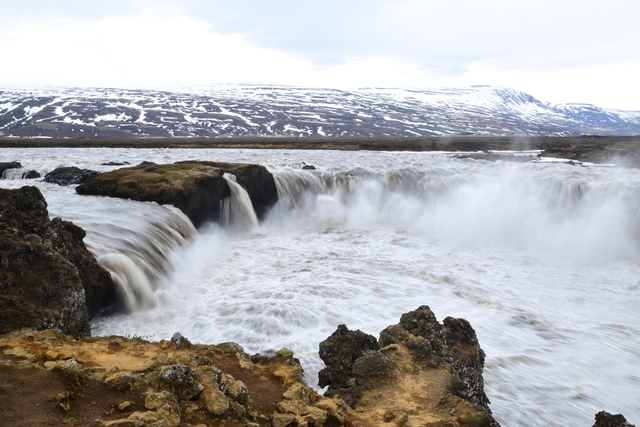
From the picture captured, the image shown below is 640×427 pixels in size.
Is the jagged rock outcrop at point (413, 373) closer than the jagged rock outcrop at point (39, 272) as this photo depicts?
Yes

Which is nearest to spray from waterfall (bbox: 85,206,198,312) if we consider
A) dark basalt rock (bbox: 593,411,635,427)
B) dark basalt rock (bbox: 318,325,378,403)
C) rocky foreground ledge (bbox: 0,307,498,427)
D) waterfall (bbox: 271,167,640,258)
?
rocky foreground ledge (bbox: 0,307,498,427)

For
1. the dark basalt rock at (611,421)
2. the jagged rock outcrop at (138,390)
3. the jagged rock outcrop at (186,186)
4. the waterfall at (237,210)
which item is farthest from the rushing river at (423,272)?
the jagged rock outcrop at (138,390)

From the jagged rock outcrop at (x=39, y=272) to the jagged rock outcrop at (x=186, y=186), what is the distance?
1033cm

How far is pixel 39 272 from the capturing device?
934 centimetres

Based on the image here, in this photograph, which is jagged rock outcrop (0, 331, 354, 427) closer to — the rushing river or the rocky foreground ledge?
the rocky foreground ledge

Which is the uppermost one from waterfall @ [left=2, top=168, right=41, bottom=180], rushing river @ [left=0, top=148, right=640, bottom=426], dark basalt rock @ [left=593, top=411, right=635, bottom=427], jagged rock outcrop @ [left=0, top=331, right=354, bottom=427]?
waterfall @ [left=2, top=168, right=41, bottom=180]

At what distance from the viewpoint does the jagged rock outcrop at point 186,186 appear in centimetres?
2225

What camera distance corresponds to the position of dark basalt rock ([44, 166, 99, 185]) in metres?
26.7

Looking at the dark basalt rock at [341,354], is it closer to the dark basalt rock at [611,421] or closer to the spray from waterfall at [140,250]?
the dark basalt rock at [611,421]

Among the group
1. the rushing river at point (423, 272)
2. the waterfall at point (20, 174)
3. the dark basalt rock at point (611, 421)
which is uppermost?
the waterfall at point (20, 174)

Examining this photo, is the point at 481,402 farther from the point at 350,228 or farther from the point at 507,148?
the point at 507,148

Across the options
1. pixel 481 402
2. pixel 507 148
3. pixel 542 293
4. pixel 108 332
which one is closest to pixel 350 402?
pixel 481 402

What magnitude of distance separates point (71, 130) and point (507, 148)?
12915 centimetres

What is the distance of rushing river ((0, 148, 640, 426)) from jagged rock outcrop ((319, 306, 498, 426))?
1.36 m
